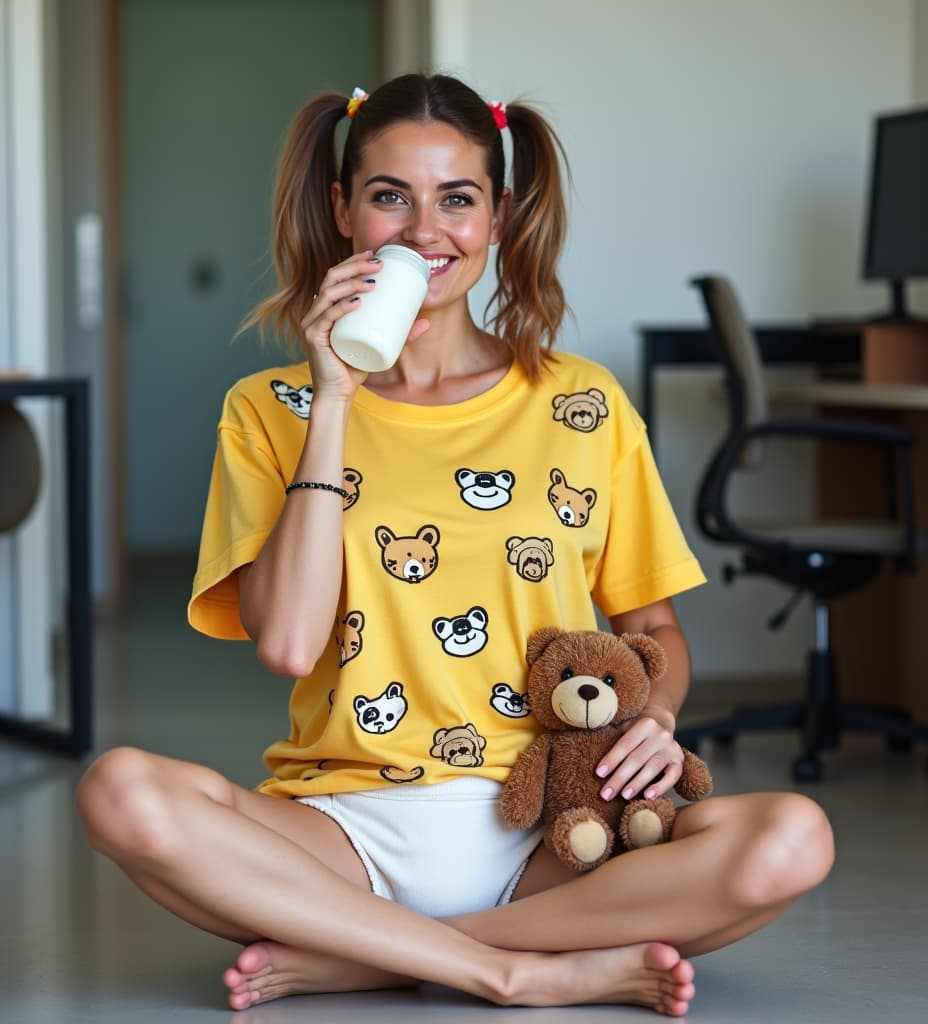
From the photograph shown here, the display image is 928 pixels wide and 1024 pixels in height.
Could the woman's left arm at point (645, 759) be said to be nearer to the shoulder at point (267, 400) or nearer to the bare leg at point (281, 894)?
the bare leg at point (281, 894)

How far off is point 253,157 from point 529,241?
16.8 feet

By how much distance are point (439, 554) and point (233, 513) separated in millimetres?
224

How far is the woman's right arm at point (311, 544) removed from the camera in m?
1.67

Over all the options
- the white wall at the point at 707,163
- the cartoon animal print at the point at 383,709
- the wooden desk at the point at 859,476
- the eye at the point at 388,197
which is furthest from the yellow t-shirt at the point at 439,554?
the white wall at the point at 707,163

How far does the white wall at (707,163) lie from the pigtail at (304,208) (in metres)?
1.93

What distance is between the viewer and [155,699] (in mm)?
3975

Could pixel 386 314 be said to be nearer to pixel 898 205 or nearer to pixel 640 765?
pixel 640 765

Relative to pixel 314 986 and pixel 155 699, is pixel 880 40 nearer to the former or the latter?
pixel 155 699

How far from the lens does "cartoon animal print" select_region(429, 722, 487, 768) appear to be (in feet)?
5.75

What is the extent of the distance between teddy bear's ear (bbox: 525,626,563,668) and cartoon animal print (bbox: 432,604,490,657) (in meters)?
0.05

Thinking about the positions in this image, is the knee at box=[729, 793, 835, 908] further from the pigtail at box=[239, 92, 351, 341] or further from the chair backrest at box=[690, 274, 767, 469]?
the chair backrest at box=[690, 274, 767, 469]

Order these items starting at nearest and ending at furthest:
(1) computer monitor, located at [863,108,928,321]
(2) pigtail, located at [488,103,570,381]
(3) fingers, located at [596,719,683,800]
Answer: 1. (3) fingers, located at [596,719,683,800]
2. (2) pigtail, located at [488,103,570,381]
3. (1) computer monitor, located at [863,108,928,321]

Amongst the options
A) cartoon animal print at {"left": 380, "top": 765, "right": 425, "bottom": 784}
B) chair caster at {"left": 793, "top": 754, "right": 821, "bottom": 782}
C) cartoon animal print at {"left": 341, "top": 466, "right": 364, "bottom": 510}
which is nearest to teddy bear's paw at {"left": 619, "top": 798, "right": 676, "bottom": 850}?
cartoon animal print at {"left": 380, "top": 765, "right": 425, "bottom": 784}

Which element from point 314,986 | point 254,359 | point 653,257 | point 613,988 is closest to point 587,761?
point 613,988
